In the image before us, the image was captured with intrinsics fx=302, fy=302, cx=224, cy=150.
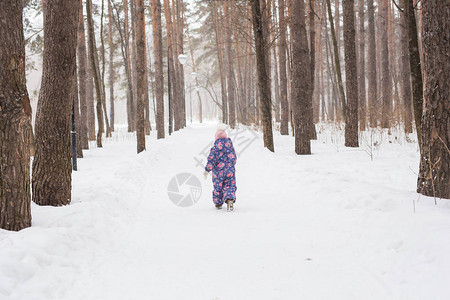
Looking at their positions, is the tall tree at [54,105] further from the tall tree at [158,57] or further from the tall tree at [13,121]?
the tall tree at [158,57]

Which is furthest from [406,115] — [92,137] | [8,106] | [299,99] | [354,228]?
[92,137]

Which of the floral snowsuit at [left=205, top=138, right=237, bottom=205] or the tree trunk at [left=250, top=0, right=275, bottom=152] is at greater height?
the tree trunk at [left=250, top=0, right=275, bottom=152]

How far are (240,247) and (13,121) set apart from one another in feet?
9.68

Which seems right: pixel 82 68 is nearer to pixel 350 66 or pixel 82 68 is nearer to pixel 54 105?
pixel 54 105

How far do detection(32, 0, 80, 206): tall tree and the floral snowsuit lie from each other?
2479 millimetres

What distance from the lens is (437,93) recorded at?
3.82m

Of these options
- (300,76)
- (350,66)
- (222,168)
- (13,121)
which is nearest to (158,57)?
(300,76)

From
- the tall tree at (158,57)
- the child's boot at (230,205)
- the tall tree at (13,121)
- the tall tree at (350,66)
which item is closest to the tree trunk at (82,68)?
the tall tree at (158,57)

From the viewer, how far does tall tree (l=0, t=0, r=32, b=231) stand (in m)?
3.23

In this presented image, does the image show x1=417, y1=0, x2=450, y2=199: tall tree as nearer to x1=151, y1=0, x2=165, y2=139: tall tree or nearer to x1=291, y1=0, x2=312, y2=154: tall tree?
x1=291, y1=0, x2=312, y2=154: tall tree

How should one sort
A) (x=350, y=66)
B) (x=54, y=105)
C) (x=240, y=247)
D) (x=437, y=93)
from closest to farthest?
1. (x=240, y=247)
2. (x=437, y=93)
3. (x=54, y=105)
4. (x=350, y=66)

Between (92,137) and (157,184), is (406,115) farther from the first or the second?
(92,137)

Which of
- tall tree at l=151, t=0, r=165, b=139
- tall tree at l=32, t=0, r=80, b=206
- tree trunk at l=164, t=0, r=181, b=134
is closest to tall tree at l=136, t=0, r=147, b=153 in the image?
tall tree at l=151, t=0, r=165, b=139

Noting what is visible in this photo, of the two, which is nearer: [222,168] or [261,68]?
[222,168]
